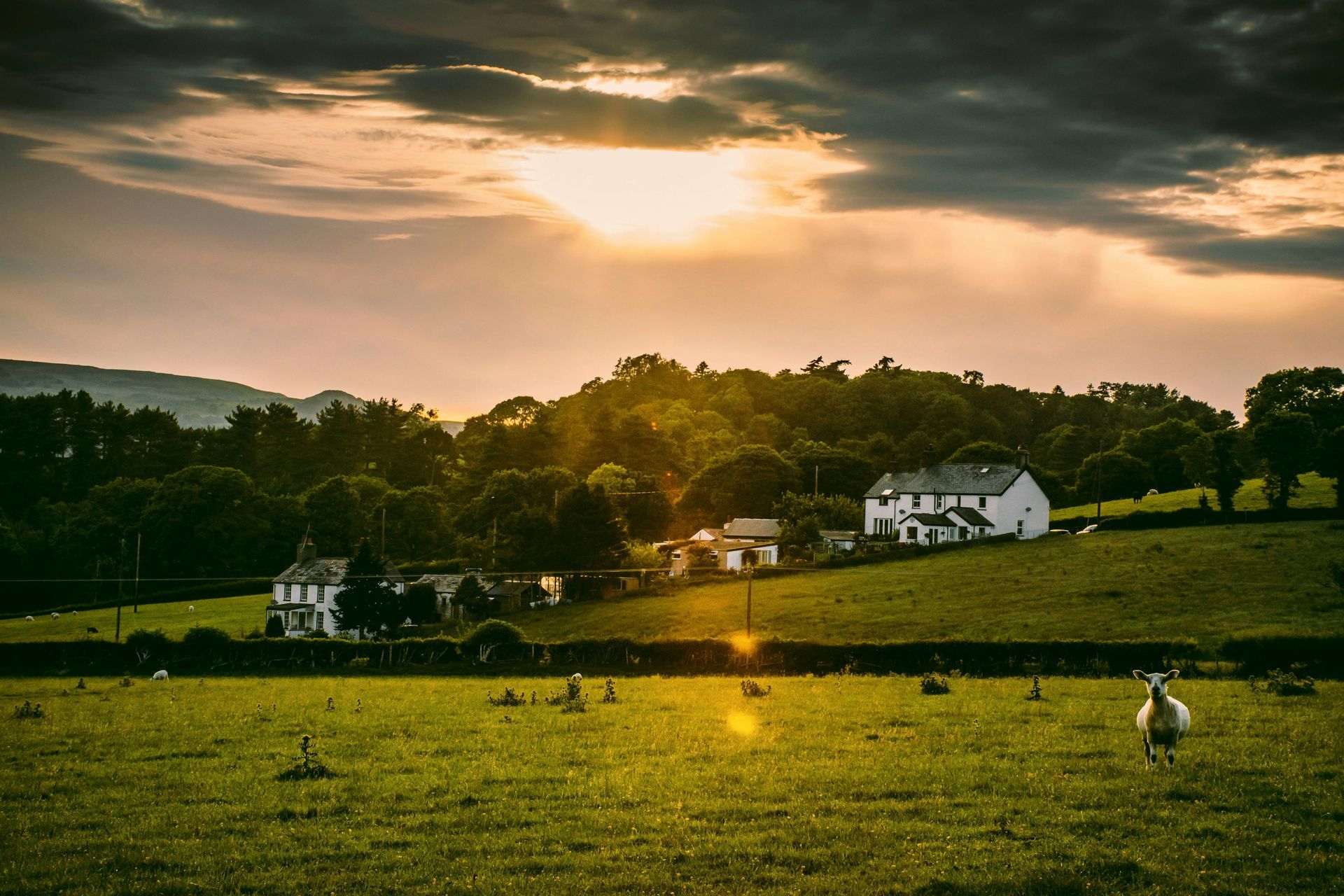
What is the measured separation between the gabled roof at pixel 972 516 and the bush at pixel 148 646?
73.4 meters

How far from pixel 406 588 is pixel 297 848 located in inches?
2802

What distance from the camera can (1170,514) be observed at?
277 feet

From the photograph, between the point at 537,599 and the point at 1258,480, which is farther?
the point at 1258,480

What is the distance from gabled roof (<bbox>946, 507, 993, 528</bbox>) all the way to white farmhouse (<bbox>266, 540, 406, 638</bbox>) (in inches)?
2161

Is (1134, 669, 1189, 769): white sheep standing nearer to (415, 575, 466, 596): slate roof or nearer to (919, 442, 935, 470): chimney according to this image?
(415, 575, 466, 596): slate roof

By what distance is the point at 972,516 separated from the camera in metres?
96.6

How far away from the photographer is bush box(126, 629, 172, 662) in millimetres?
46969

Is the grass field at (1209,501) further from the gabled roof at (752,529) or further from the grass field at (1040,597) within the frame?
the gabled roof at (752,529)

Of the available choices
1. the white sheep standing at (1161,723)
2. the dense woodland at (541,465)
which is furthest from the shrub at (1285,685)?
the dense woodland at (541,465)

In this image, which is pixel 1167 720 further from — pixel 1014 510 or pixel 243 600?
pixel 243 600

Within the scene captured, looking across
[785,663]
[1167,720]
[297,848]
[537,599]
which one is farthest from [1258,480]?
[297,848]

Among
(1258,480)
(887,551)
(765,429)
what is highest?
(765,429)

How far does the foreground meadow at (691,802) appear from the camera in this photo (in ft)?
41.7

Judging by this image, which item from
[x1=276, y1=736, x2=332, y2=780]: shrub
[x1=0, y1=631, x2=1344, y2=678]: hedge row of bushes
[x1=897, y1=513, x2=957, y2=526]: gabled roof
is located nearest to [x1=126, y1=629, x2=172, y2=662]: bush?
[x1=0, y1=631, x2=1344, y2=678]: hedge row of bushes
